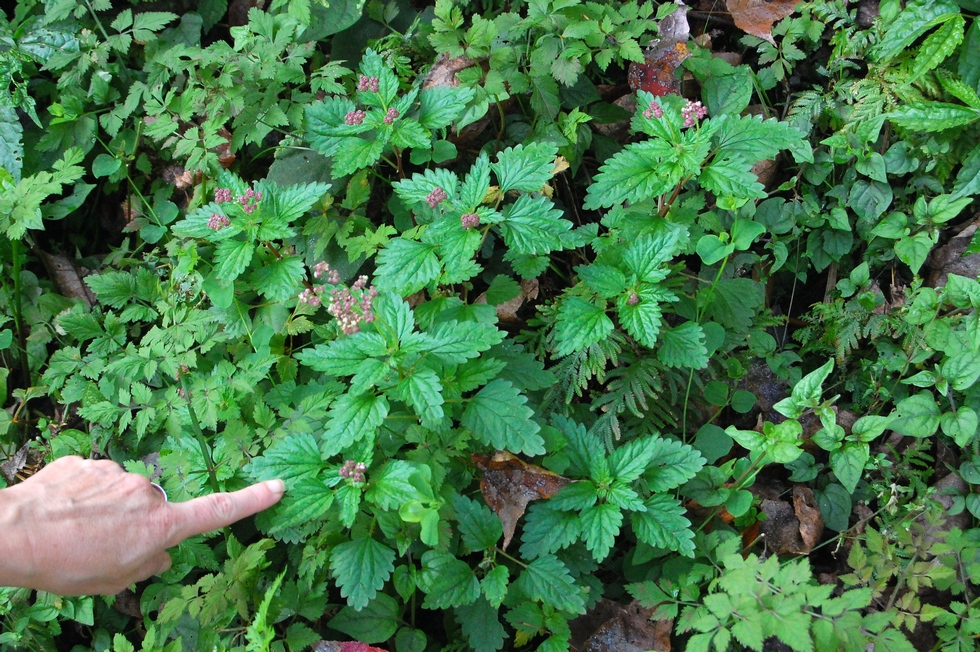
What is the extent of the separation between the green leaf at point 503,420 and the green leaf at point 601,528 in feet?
0.99

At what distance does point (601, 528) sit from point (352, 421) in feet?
2.72

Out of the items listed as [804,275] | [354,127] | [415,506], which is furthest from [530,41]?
[415,506]

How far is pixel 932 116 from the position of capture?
9.14ft

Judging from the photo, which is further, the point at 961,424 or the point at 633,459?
the point at 961,424

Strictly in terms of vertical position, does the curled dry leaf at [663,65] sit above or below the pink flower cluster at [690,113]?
below

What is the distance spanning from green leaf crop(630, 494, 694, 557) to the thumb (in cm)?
115

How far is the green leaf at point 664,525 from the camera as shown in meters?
2.23

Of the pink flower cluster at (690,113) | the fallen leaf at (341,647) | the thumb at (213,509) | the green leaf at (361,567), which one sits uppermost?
the pink flower cluster at (690,113)

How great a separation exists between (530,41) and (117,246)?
96.5 inches

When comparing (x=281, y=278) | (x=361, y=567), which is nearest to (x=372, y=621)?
(x=361, y=567)

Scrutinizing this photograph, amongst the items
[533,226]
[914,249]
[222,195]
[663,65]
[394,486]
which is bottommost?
[914,249]

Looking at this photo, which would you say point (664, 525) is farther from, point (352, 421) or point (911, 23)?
point (911, 23)

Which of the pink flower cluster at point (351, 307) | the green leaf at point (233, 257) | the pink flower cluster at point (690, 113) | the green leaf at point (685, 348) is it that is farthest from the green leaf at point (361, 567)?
the pink flower cluster at point (690, 113)

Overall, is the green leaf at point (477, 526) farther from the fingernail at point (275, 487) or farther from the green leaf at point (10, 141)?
the green leaf at point (10, 141)
